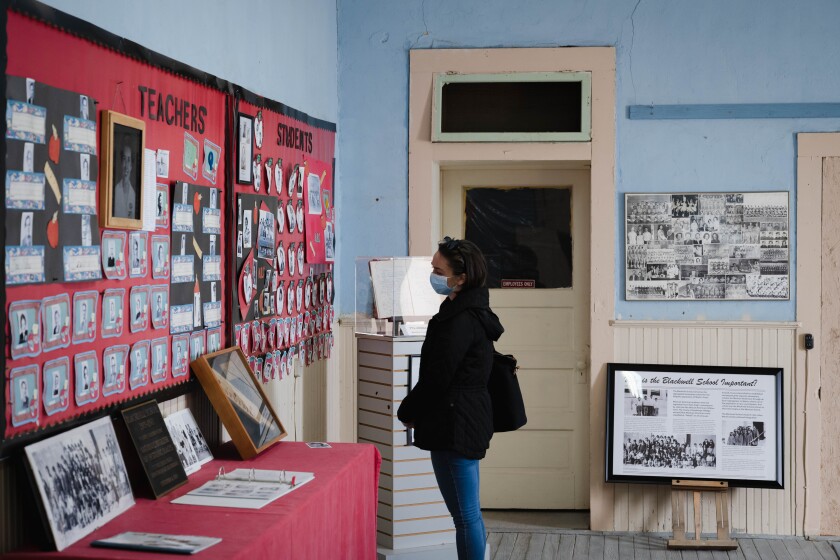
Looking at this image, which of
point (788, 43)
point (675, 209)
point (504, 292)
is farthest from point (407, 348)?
point (788, 43)

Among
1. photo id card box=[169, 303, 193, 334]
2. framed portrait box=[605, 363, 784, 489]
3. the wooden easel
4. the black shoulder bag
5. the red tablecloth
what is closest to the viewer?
the red tablecloth

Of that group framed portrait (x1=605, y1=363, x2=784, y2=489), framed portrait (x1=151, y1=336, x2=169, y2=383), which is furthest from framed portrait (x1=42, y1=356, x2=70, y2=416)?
framed portrait (x1=605, y1=363, x2=784, y2=489)

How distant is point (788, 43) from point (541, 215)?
1.74 metres

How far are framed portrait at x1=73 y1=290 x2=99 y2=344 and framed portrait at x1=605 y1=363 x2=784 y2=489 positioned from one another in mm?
3592

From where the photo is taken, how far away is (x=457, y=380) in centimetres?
402

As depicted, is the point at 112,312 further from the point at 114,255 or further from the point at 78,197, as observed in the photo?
the point at 78,197

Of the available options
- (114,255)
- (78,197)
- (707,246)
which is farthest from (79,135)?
(707,246)

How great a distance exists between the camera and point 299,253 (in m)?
5.03

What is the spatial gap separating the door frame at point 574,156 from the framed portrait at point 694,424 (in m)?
0.14

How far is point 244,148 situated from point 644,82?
2700mm

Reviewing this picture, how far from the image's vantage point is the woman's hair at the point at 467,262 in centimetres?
405

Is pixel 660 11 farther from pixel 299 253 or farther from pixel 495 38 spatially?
pixel 299 253

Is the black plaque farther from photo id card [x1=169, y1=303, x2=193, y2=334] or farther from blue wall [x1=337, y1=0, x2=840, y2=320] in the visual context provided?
blue wall [x1=337, y1=0, x2=840, y2=320]

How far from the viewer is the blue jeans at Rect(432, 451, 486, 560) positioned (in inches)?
161
